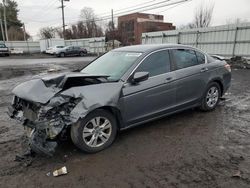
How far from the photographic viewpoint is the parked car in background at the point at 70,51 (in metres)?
30.7

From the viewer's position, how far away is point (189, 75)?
4.55 m

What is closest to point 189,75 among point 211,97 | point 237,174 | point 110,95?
point 211,97

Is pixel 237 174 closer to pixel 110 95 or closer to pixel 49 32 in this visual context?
Answer: pixel 110 95

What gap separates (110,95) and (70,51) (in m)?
29.5

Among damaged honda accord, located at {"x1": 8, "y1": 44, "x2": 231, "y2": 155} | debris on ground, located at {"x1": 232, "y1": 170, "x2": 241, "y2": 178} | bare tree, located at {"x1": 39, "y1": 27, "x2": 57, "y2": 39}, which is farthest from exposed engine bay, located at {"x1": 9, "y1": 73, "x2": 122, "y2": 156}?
bare tree, located at {"x1": 39, "y1": 27, "x2": 57, "y2": 39}

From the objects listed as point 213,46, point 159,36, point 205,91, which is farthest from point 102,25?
point 205,91

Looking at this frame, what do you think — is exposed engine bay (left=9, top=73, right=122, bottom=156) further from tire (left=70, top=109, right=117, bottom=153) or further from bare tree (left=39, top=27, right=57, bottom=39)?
bare tree (left=39, top=27, right=57, bottom=39)

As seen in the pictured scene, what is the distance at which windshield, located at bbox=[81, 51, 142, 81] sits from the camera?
390cm

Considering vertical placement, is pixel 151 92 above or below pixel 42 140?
above

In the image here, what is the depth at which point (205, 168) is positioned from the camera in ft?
9.93

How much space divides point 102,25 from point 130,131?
53422 mm

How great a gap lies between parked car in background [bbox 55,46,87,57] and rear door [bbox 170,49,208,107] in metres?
28.3

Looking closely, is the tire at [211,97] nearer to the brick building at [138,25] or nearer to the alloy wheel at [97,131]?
the alloy wheel at [97,131]

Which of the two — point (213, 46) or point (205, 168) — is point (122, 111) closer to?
point (205, 168)
